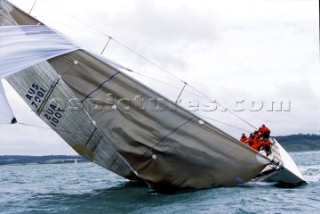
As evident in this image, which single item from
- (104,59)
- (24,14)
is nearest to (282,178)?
(104,59)

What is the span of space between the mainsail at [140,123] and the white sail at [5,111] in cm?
108

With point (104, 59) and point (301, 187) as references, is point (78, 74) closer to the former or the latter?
point (104, 59)

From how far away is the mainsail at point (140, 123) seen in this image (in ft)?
38.0

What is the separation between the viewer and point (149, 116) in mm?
11648

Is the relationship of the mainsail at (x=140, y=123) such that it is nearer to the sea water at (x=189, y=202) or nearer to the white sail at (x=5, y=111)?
the sea water at (x=189, y=202)

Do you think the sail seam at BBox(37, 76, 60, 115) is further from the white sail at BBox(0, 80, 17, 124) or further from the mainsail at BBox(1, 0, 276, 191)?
the white sail at BBox(0, 80, 17, 124)

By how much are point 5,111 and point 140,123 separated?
329cm

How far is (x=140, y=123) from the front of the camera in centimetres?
1166

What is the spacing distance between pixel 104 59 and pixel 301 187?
6578 millimetres

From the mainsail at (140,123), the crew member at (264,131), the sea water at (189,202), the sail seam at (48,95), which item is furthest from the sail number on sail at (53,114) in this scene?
the crew member at (264,131)

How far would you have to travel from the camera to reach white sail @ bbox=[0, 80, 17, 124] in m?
10.9

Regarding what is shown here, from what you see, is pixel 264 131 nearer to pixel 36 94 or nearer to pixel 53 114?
pixel 53 114

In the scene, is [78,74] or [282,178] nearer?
[78,74]

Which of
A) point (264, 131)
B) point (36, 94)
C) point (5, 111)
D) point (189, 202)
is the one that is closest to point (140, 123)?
point (189, 202)
